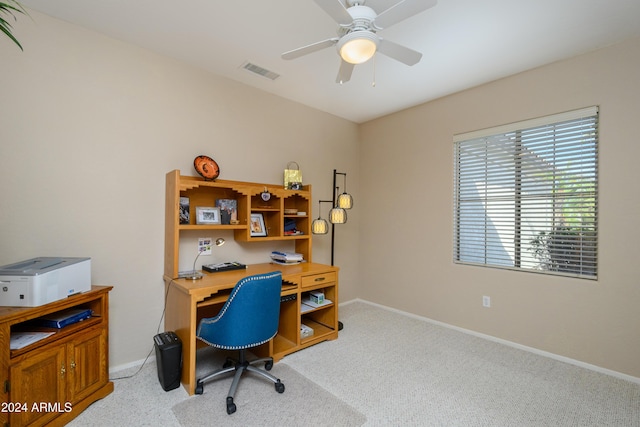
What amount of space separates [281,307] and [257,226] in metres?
0.88

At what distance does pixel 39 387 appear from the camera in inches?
65.4

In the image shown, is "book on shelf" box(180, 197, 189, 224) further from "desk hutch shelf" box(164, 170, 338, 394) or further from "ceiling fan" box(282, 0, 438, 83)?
"ceiling fan" box(282, 0, 438, 83)

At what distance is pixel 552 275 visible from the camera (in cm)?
277

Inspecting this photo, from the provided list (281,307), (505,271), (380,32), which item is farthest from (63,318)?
(505,271)

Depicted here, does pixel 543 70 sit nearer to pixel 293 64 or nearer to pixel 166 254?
pixel 293 64

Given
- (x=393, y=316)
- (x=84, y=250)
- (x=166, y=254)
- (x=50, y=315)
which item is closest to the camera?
(x=50, y=315)

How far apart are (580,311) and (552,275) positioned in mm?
349

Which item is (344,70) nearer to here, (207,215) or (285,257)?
(207,215)

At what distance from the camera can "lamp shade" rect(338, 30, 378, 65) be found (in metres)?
1.59

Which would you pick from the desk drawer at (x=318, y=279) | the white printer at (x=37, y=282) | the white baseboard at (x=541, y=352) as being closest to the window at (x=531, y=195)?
the white baseboard at (x=541, y=352)

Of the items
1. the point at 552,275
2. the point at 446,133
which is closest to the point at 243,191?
the point at 446,133

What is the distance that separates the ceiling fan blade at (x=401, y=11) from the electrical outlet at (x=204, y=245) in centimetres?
233

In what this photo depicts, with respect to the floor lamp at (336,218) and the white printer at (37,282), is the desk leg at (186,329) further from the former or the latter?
the floor lamp at (336,218)

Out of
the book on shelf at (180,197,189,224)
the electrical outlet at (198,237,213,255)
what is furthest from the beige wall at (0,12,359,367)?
the book on shelf at (180,197,189,224)
